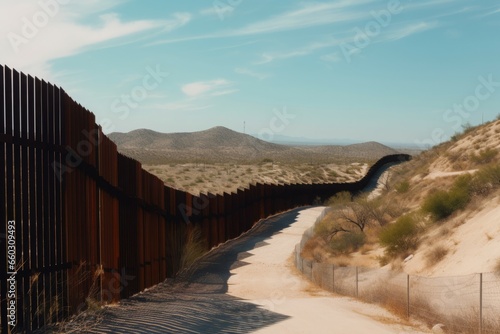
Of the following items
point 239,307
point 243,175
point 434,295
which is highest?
point 243,175

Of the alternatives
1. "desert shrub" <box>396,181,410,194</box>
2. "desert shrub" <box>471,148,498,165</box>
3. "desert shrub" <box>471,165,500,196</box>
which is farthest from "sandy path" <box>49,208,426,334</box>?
"desert shrub" <box>471,148,498,165</box>

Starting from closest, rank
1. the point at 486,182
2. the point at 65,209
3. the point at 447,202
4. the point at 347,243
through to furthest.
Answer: the point at 65,209 < the point at 447,202 < the point at 486,182 < the point at 347,243

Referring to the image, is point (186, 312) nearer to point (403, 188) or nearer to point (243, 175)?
point (403, 188)

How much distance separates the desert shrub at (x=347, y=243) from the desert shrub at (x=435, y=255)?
6.17 m

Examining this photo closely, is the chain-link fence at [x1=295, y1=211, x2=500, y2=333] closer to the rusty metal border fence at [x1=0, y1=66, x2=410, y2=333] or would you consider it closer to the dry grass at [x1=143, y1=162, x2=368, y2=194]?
the rusty metal border fence at [x1=0, y1=66, x2=410, y2=333]

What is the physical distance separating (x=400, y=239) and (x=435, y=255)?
2599 mm

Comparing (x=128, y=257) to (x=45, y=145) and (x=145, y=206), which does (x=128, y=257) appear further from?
(x=45, y=145)

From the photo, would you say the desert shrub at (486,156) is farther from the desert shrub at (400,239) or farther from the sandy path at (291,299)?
the desert shrub at (400,239)

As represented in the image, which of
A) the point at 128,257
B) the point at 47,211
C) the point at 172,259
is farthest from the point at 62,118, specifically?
the point at 172,259

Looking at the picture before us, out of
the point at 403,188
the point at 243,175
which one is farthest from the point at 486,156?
the point at 243,175

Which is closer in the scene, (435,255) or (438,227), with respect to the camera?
(435,255)

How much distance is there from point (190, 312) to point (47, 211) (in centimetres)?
336

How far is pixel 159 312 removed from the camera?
1027 centimetres

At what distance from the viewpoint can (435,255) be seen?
54.0ft
